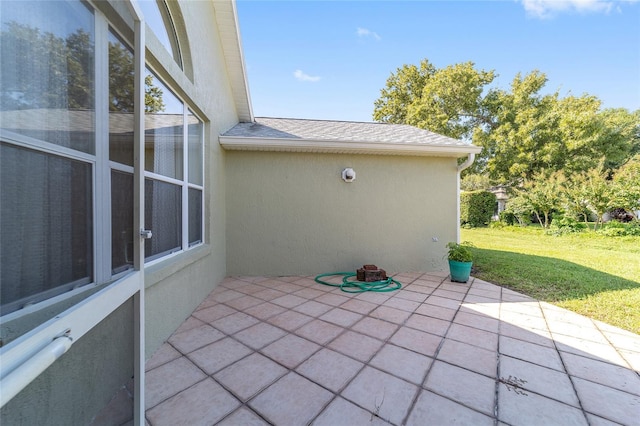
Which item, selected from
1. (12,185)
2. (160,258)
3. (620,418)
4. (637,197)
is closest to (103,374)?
(160,258)

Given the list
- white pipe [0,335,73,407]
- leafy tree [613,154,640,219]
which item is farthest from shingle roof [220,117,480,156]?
leafy tree [613,154,640,219]

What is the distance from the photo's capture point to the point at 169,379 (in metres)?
2.23

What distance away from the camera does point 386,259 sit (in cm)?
569

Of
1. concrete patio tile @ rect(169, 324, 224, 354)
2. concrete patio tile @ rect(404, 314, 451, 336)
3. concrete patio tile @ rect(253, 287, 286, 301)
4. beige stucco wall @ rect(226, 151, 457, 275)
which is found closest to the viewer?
concrete patio tile @ rect(169, 324, 224, 354)

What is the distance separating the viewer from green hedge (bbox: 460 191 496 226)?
1475 centimetres

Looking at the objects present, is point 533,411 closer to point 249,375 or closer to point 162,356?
point 249,375

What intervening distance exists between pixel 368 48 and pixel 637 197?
12510 millimetres

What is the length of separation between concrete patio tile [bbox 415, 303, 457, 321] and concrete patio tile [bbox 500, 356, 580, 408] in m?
1.00

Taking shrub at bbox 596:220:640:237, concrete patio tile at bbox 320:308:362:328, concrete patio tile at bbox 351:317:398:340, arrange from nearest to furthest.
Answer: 1. concrete patio tile at bbox 351:317:398:340
2. concrete patio tile at bbox 320:308:362:328
3. shrub at bbox 596:220:640:237

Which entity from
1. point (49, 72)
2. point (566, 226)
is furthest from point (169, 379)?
point (566, 226)

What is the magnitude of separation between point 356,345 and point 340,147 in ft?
12.2

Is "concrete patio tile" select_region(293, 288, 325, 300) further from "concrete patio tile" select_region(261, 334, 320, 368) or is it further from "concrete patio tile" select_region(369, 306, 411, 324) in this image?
"concrete patio tile" select_region(261, 334, 320, 368)

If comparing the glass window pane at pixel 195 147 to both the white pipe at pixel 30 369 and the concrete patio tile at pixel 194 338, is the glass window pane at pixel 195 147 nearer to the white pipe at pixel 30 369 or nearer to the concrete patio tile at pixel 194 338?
the concrete patio tile at pixel 194 338

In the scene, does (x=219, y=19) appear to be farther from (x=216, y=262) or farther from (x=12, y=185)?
(x=12, y=185)
